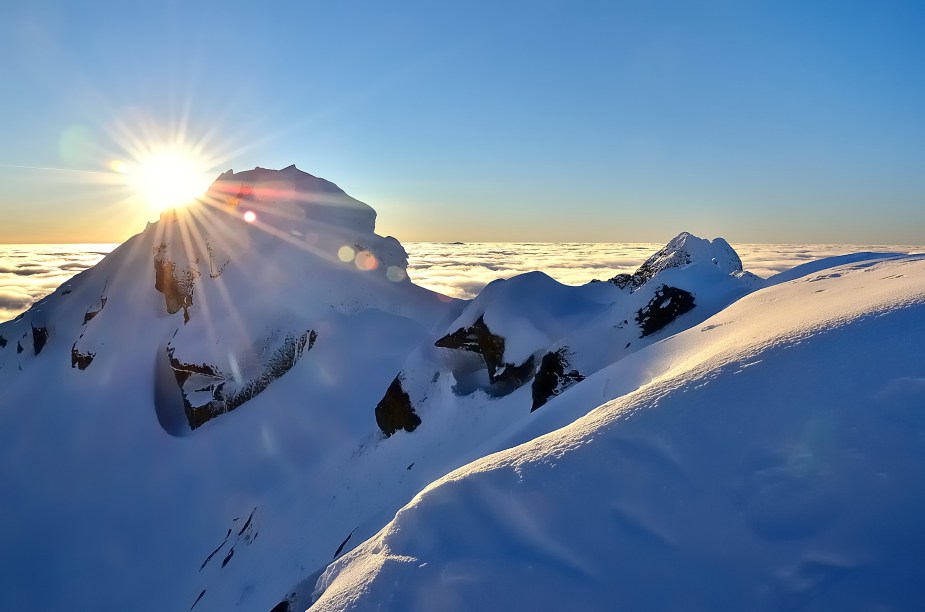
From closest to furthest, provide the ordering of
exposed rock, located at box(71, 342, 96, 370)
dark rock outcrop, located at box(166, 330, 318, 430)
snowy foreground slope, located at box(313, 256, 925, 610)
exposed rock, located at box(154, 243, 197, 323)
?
snowy foreground slope, located at box(313, 256, 925, 610)
dark rock outcrop, located at box(166, 330, 318, 430)
exposed rock, located at box(71, 342, 96, 370)
exposed rock, located at box(154, 243, 197, 323)

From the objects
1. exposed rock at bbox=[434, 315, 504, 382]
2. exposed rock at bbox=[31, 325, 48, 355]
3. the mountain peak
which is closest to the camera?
exposed rock at bbox=[434, 315, 504, 382]

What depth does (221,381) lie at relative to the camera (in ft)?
92.3

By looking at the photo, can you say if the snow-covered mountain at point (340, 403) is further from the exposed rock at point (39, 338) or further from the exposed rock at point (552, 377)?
the exposed rock at point (39, 338)

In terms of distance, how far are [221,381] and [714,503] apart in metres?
29.1

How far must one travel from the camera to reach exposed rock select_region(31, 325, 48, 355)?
3934 cm

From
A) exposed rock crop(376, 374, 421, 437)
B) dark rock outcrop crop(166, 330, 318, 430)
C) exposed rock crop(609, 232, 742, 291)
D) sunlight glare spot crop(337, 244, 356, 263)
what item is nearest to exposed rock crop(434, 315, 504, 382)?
exposed rock crop(376, 374, 421, 437)

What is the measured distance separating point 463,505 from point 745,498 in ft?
7.36

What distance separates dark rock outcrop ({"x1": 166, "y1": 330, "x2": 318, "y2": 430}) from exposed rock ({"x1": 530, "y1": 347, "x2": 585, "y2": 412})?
673 inches

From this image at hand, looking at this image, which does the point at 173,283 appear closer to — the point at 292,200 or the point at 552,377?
A: the point at 292,200

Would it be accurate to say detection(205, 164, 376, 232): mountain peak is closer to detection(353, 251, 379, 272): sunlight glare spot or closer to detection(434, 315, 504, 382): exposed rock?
detection(353, 251, 379, 272): sunlight glare spot

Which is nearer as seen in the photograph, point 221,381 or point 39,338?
point 221,381

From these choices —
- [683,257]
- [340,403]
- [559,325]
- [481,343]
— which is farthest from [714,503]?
[340,403]

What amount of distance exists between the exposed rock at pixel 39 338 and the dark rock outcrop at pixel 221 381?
748 inches

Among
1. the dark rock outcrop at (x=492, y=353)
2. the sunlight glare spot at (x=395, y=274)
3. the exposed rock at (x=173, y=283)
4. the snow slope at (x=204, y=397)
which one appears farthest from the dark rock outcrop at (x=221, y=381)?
the dark rock outcrop at (x=492, y=353)
